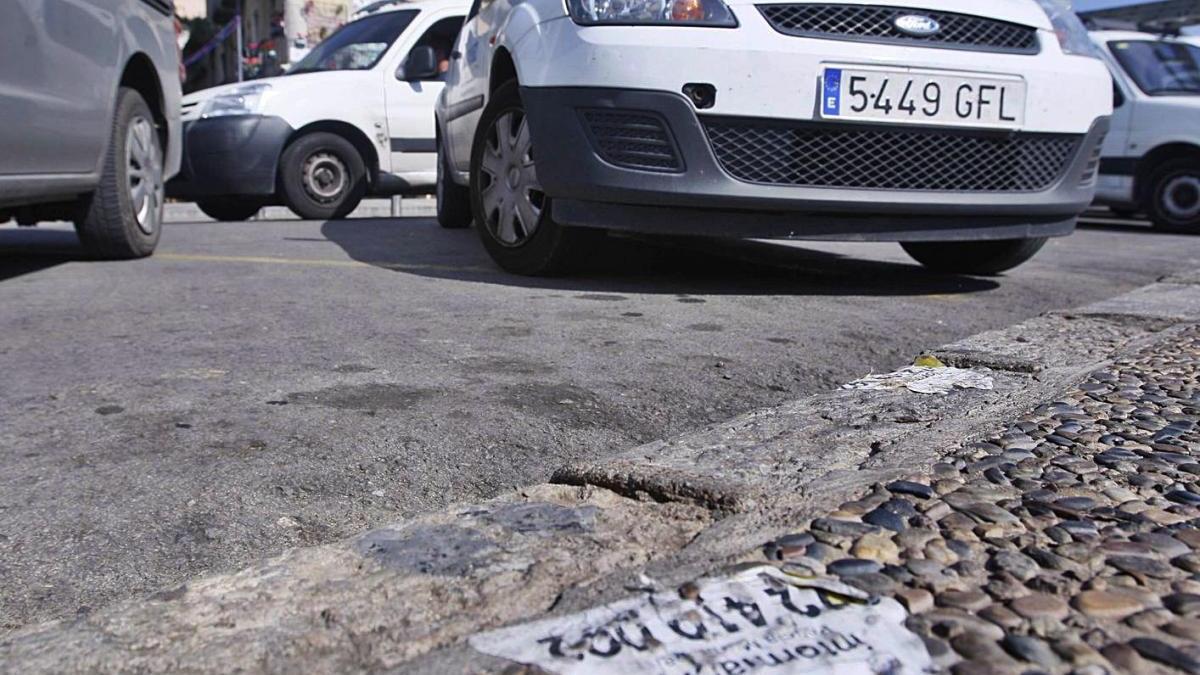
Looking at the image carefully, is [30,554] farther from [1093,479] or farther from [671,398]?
[1093,479]

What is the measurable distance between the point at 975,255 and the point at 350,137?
547 centimetres

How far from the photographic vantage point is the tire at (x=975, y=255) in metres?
4.78

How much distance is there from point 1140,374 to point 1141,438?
2.09ft

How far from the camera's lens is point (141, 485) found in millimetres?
1965

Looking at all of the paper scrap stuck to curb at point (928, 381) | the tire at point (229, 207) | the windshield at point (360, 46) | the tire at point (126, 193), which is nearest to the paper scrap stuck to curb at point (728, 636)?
the paper scrap stuck to curb at point (928, 381)

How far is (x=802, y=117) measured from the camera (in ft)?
12.5

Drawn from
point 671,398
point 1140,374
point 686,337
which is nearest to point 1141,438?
point 1140,374

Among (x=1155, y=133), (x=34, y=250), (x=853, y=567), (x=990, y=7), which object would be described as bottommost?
(x=34, y=250)

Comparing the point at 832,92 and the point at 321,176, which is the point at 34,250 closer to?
the point at 321,176

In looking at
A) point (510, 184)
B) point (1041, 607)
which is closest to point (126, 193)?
point (510, 184)

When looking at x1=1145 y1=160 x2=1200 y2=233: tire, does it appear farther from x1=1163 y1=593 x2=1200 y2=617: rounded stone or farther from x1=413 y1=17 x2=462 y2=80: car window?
x1=1163 y1=593 x2=1200 y2=617: rounded stone

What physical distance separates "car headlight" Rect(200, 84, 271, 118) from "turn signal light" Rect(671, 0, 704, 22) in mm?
5519

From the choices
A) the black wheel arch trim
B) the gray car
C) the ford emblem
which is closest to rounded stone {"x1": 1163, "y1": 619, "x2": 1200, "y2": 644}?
the ford emblem

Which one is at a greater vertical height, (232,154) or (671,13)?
(671,13)
